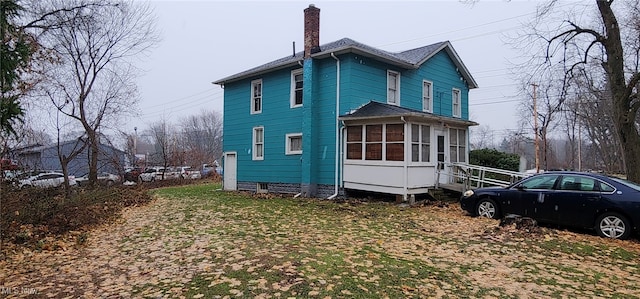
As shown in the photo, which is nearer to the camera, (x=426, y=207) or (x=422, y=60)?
(x=426, y=207)

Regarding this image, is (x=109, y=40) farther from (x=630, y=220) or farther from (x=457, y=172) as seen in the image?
(x=630, y=220)

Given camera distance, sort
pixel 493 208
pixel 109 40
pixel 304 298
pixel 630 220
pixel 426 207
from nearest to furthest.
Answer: pixel 304 298 < pixel 630 220 < pixel 493 208 < pixel 426 207 < pixel 109 40

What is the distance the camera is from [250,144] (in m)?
19.1

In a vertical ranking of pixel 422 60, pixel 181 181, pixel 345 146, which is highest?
pixel 422 60

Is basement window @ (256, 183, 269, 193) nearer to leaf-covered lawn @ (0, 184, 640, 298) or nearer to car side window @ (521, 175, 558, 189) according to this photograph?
leaf-covered lawn @ (0, 184, 640, 298)

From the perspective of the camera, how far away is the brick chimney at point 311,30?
1576cm

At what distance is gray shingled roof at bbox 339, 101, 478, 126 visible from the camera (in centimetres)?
1291

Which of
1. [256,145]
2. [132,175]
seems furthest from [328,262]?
[132,175]

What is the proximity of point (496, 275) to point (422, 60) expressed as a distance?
44.0 ft

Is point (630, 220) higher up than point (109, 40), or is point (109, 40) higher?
point (109, 40)

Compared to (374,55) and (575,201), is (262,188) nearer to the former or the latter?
(374,55)

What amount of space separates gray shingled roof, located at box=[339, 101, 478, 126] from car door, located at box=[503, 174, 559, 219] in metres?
4.33

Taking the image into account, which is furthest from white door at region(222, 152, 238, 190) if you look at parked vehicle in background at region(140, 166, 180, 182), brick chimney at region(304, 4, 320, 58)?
parked vehicle in background at region(140, 166, 180, 182)

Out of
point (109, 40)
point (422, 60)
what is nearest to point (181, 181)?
point (109, 40)
